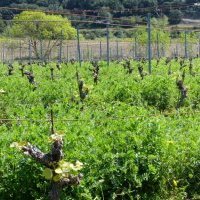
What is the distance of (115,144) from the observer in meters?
6.82

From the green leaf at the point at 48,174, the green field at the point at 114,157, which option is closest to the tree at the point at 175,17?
the green field at the point at 114,157

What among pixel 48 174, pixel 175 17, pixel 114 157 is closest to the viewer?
pixel 48 174

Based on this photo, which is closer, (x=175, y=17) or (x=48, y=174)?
(x=48, y=174)

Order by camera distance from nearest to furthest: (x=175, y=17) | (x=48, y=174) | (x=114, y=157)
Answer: (x=48, y=174) → (x=114, y=157) → (x=175, y=17)

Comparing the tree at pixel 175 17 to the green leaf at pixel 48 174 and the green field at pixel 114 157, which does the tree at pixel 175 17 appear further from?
the green leaf at pixel 48 174

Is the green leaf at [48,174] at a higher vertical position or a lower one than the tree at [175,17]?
higher

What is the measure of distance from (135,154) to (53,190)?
1.96 metres

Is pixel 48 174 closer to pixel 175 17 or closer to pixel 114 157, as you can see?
pixel 114 157

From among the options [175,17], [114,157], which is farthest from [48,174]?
[175,17]

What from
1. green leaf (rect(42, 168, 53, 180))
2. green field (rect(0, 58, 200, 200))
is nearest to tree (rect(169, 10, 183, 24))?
green field (rect(0, 58, 200, 200))

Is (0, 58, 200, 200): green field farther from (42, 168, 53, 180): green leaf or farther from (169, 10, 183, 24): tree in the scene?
(169, 10, 183, 24): tree

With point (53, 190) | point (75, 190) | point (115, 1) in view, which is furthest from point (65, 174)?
point (115, 1)

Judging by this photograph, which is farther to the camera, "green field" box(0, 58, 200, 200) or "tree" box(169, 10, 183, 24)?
"tree" box(169, 10, 183, 24)

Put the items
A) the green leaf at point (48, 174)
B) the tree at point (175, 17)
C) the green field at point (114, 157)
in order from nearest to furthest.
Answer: the green leaf at point (48, 174), the green field at point (114, 157), the tree at point (175, 17)
